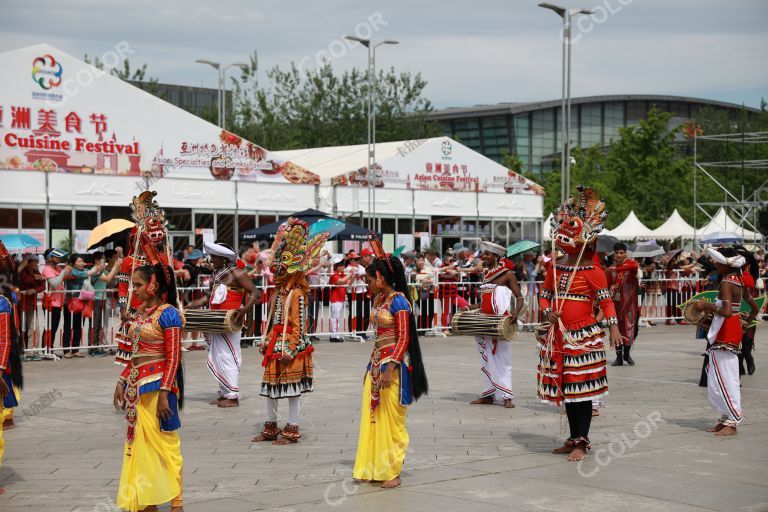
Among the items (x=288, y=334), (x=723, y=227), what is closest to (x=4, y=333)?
(x=288, y=334)

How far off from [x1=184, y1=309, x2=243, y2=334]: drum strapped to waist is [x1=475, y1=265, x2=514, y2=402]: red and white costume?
295cm

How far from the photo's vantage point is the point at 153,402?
6.83 meters

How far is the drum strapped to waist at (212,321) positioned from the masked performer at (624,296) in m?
6.90

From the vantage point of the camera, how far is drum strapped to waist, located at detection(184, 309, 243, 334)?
1177 centimetres

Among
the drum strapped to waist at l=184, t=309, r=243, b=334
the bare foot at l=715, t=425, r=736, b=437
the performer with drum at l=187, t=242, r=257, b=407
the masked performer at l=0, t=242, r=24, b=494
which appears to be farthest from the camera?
the performer with drum at l=187, t=242, r=257, b=407

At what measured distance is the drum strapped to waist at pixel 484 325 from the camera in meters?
11.9

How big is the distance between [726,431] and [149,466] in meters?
5.90

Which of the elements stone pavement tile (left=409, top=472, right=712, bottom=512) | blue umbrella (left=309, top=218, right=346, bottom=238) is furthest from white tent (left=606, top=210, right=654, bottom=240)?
stone pavement tile (left=409, top=472, right=712, bottom=512)

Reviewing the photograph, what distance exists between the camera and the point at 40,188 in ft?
87.3

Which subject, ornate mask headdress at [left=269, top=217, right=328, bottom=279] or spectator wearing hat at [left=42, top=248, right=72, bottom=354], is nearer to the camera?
A: ornate mask headdress at [left=269, top=217, right=328, bottom=279]

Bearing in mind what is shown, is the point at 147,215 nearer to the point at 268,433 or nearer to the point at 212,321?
the point at 212,321

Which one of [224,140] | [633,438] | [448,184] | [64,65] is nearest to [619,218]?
[448,184]

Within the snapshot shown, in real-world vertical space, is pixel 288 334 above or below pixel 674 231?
below

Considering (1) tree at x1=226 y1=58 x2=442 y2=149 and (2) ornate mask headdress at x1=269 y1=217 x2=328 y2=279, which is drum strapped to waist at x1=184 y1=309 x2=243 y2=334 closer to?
(2) ornate mask headdress at x1=269 y1=217 x2=328 y2=279
